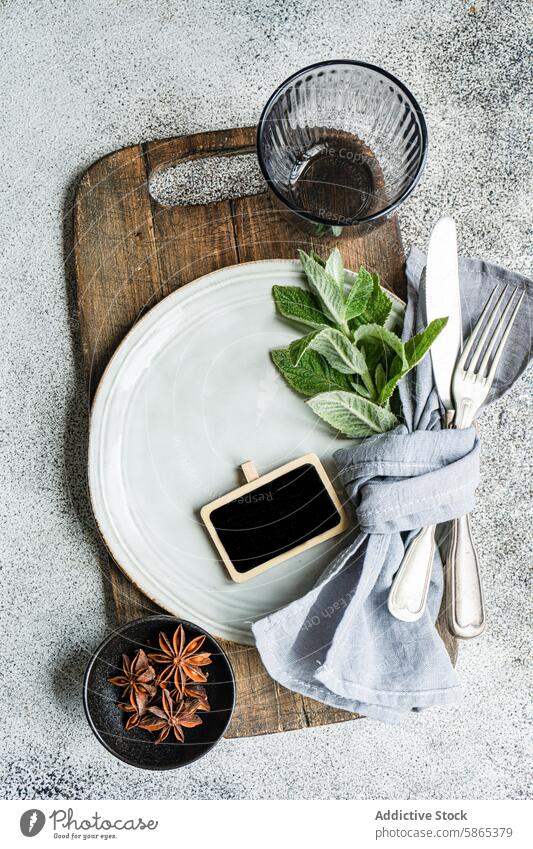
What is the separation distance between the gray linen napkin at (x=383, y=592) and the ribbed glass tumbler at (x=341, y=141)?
0.26 feet

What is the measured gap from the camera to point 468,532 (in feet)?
1.32

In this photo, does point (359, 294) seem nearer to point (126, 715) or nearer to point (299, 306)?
point (299, 306)

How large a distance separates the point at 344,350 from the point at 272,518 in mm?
111

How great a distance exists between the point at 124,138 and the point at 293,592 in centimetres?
34

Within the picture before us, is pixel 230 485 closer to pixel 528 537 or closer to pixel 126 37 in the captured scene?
pixel 528 537

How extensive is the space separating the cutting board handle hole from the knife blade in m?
0.13

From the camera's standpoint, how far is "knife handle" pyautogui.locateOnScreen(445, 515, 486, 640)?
1.31 feet

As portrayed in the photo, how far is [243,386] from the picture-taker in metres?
0.41

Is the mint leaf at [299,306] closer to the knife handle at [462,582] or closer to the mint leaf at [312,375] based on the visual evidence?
the mint leaf at [312,375]
